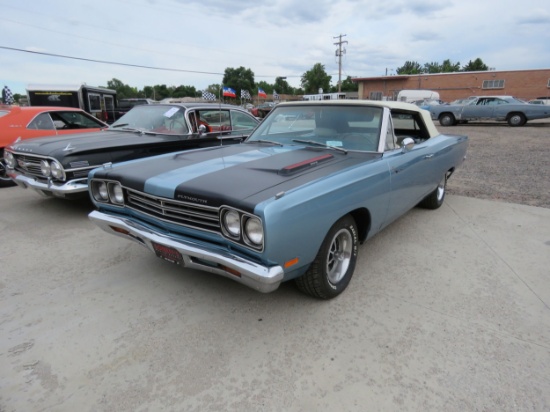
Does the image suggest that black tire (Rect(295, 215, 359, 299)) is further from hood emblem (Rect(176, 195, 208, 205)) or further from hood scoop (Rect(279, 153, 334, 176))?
hood emblem (Rect(176, 195, 208, 205))

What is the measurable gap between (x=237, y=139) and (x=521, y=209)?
4.60 metres

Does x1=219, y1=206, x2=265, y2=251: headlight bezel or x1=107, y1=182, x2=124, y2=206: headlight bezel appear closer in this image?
x1=219, y1=206, x2=265, y2=251: headlight bezel

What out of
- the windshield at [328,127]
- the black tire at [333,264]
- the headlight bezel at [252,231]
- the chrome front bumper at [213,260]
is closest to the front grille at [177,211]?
the chrome front bumper at [213,260]

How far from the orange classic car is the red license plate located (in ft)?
18.3

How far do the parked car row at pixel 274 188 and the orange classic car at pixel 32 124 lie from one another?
221 cm

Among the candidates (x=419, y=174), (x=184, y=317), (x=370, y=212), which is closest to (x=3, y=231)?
(x=184, y=317)

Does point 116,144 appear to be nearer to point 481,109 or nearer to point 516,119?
point 481,109

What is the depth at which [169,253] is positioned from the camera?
2559mm

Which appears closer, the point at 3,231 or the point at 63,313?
the point at 63,313

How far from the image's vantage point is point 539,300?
9.46 ft

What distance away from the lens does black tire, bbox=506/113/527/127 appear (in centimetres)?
1742

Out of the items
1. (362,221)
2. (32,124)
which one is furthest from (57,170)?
(362,221)

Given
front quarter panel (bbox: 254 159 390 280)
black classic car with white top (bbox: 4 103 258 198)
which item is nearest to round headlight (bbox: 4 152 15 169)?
black classic car with white top (bbox: 4 103 258 198)

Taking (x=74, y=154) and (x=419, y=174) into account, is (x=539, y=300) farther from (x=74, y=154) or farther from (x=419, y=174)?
(x=74, y=154)
